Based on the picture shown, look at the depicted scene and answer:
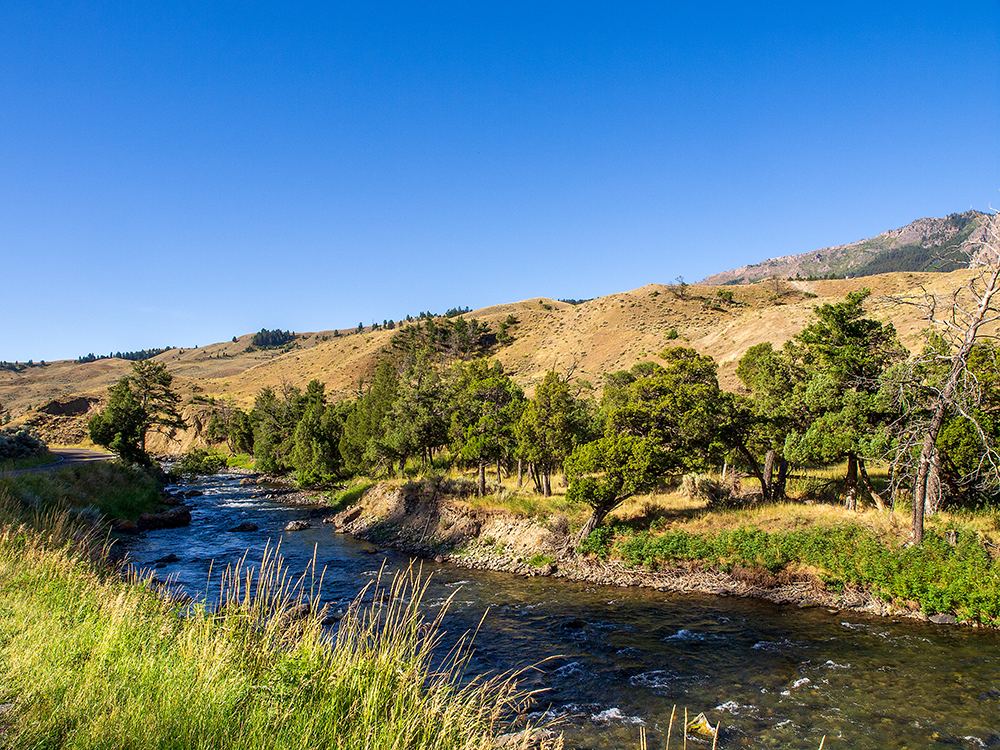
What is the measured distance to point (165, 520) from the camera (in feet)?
116

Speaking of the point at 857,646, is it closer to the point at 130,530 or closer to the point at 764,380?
the point at 764,380

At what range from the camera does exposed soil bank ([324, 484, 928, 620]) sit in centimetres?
2102

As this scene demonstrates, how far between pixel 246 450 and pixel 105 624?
282ft

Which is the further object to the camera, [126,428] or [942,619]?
[126,428]

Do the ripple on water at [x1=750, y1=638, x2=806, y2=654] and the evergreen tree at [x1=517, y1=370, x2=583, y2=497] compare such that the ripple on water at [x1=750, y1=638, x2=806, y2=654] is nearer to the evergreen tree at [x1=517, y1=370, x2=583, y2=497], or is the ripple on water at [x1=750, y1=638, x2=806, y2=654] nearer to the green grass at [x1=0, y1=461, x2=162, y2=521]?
the evergreen tree at [x1=517, y1=370, x2=583, y2=497]

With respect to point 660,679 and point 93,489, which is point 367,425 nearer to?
point 93,489

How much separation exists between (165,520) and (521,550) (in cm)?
2558

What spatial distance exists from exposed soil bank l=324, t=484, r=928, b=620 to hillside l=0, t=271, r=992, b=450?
37.8 metres

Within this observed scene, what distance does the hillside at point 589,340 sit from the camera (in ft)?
255

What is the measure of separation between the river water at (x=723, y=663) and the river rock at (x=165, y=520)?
11.0 m

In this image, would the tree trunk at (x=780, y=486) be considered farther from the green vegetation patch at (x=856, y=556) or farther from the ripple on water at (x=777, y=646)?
the ripple on water at (x=777, y=646)

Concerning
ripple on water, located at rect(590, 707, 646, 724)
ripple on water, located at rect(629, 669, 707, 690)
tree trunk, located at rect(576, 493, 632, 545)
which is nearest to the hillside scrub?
tree trunk, located at rect(576, 493, 632, 545)

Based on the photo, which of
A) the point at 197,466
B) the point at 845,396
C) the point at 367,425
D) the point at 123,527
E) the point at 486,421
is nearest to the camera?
the point at 845,396

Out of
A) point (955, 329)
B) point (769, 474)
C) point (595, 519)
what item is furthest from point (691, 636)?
point (769, 474)
